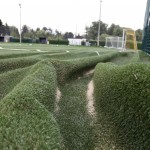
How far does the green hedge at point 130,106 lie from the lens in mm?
2887

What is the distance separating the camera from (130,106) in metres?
3.14

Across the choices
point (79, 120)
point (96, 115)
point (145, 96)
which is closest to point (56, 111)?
point (79, 120)

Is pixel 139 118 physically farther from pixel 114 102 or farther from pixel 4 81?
pixel 4 81

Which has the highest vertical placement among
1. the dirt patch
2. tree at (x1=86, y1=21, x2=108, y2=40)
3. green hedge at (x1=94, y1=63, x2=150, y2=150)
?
tree at (x1=86, y1=21, x2=108, y2=40)

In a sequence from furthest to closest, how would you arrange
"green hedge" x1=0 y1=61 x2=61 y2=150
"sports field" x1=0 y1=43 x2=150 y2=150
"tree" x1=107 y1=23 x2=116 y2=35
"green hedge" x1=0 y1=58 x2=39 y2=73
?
"tree" x1=107 y1=23 x2=116 y2=35 < "green hedge" x1=0 y1=58 x2=39 y2=73 < "sports field" x1=0 y1=43 x2=150 y2=150 < "green hedge" x1=0 y1=61 x2=61 y2=150

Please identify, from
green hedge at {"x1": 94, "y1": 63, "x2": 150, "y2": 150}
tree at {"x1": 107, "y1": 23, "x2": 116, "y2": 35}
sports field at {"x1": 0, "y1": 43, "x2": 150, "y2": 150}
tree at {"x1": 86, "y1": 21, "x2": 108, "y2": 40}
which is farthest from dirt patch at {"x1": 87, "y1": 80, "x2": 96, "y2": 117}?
tree at {"x1": 107, "y1": 23, "x2": 116, "y2": 35}

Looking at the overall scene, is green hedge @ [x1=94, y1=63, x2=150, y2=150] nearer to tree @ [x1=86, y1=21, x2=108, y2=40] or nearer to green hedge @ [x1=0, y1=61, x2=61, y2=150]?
green hedge @ [x1=0, y1=61, x2=61, y2=150]

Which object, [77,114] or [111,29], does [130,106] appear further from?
[111,29]

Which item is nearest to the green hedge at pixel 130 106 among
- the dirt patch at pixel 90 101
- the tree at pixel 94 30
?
the dirt patch at pixel 90 101

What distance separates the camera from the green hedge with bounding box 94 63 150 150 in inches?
114

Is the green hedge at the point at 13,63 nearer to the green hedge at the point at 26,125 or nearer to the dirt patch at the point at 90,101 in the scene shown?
the dirt patch at the point at 90,101

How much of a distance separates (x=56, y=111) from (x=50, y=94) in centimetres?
37

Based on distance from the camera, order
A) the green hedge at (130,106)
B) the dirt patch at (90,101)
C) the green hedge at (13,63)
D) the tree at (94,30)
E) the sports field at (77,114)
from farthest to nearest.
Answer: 1. the tree at (94,30)
2. the green hedge at (13,63)
3. the dirt patch at (90,101)
4. the green hedge at (130,106)
5. the sports field at (77,114)

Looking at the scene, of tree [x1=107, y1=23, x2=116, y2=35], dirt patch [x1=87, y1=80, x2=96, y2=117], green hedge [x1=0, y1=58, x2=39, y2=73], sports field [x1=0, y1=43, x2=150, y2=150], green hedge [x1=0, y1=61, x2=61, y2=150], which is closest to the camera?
green hedge [x1=0, y1=61, x2=61, y2=150]
